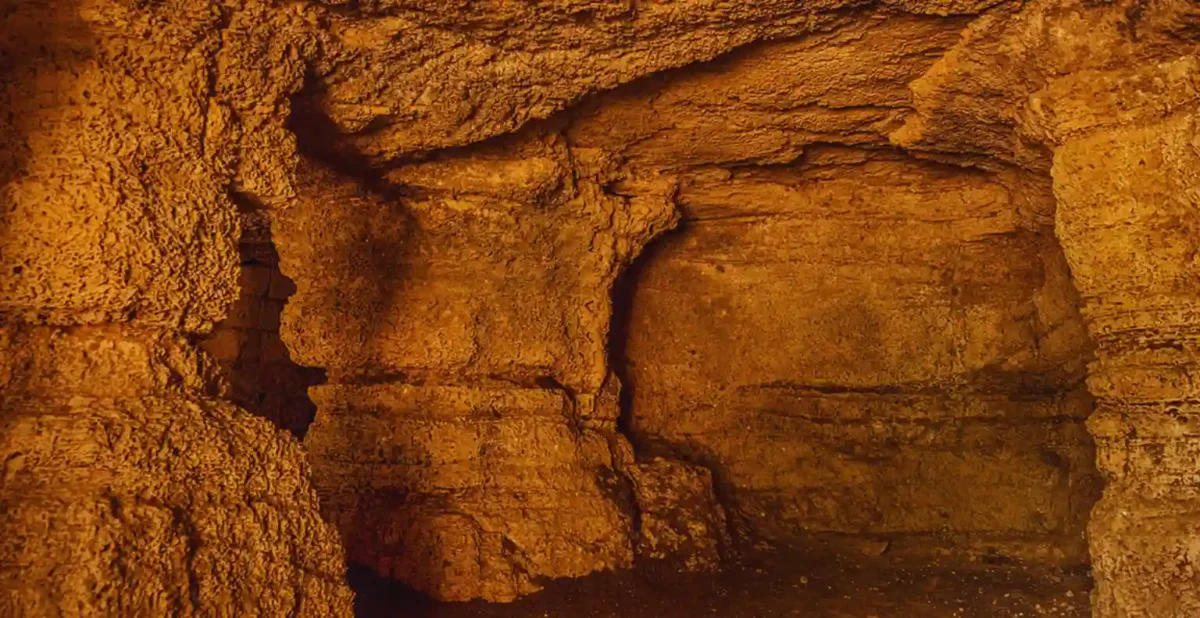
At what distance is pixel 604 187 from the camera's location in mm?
6234

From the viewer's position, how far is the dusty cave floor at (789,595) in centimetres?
523

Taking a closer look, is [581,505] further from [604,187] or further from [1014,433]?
[1014,433]

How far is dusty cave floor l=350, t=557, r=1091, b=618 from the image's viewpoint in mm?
5234

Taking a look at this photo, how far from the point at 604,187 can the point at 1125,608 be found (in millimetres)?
3555

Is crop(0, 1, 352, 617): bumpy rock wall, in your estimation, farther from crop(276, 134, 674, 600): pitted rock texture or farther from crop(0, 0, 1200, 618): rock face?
crop(276, 134, 674, 600): pitted rock texture

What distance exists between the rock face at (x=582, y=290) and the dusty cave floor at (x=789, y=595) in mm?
193

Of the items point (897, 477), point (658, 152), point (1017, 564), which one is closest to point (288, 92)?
point (658, 152)

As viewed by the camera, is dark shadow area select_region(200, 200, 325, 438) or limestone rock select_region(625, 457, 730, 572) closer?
limestone rock select_region(625, 457, 730, 572)

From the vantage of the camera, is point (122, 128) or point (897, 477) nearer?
point (122, 128)

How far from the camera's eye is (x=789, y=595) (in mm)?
5629

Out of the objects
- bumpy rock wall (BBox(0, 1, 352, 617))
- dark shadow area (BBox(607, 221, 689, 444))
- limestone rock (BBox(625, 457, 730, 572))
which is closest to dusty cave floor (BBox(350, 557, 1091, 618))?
limestone rock (BBox(625, 457, 730, 572))

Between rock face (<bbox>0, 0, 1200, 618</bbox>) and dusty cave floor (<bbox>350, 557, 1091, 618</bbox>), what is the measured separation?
193 millimetres

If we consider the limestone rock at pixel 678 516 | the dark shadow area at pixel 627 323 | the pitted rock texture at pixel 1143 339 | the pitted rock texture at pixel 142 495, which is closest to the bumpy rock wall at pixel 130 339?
the pitted rock texture at pixel 142 495

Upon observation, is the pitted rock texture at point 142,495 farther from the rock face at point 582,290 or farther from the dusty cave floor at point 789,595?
the dusty cave floor at point 789,595
